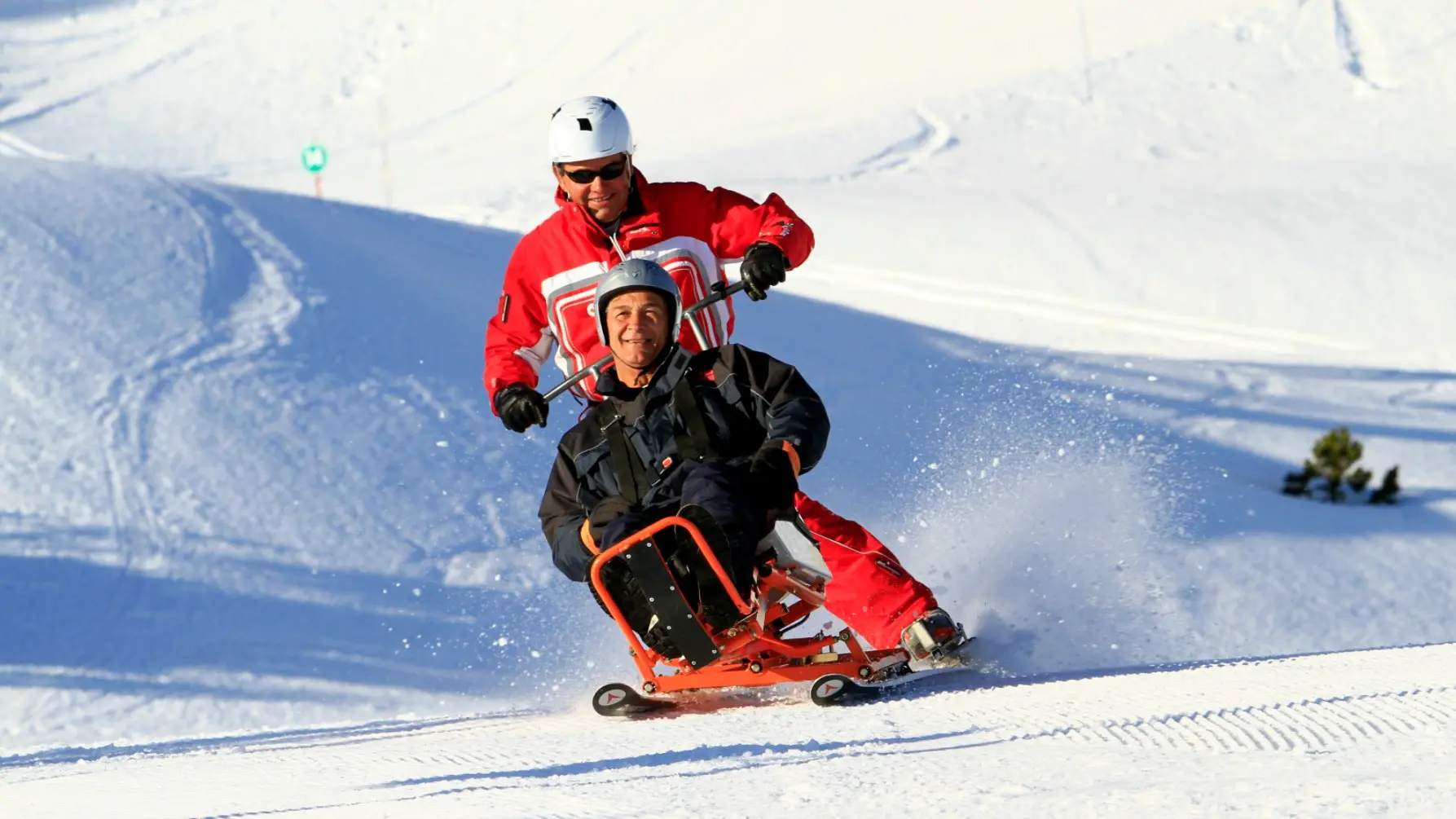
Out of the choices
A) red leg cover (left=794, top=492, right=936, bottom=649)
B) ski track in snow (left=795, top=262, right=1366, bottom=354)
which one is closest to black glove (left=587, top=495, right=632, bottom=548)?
red leg cover (left=794, top=492, right=936, bottom=649)

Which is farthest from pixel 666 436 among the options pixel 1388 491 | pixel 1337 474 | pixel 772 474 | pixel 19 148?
pixel 19 148

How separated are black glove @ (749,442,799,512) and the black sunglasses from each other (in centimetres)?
118

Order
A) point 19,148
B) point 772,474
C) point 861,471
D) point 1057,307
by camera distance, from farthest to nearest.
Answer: point 19,148
point 1057,307
point 861,471
point 772,474

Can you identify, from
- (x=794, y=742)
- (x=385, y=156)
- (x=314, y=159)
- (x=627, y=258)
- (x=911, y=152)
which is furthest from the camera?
(x=385, y=156)

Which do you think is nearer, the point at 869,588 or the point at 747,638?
the point at 747,638

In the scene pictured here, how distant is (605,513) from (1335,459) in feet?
26.6

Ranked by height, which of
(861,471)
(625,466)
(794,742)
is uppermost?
(861,471)

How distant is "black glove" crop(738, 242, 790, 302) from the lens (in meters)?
5.63

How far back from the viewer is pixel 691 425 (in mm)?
5441

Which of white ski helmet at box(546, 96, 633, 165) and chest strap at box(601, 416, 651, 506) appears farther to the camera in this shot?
white ski helmet at box(546, 96, 633, 165)

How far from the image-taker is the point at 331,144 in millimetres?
40250

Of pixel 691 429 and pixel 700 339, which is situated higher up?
pixel 700 339

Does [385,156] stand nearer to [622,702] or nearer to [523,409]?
[523,409]

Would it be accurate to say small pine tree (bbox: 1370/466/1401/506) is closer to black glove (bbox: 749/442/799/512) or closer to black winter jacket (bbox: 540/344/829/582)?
black winter jacket (bbox: 540/344/829/582)
